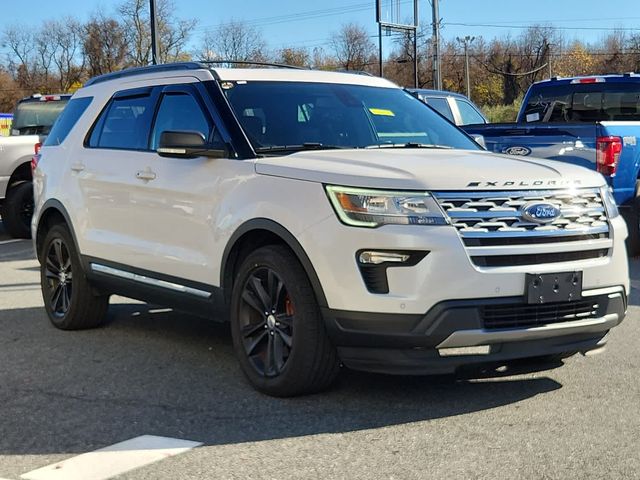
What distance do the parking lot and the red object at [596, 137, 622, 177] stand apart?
3348 millimetres

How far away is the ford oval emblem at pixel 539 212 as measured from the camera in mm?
4367

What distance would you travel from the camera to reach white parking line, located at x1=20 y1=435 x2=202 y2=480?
12.5ft

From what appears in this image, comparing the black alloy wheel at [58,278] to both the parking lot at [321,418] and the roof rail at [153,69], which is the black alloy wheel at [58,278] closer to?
the parking lot at [321,418]

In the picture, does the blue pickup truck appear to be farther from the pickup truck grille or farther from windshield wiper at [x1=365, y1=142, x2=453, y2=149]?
the pickup truck grille

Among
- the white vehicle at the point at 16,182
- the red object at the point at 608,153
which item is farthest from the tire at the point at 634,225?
the white vehicle at the point at 16,182

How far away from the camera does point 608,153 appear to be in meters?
Result: 9.09

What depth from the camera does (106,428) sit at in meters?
4.43

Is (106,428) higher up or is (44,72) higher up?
(44,72)

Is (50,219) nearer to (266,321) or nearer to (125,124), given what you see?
(125,124)

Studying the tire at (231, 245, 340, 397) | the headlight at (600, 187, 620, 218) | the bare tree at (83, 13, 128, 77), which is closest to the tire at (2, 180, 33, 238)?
the tire at (231, 245, 340, 397)

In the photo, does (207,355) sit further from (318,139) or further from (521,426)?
(521,426)

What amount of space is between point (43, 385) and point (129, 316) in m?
2.17

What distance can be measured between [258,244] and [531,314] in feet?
5.05

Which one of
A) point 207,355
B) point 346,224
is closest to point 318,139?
point 346,224
